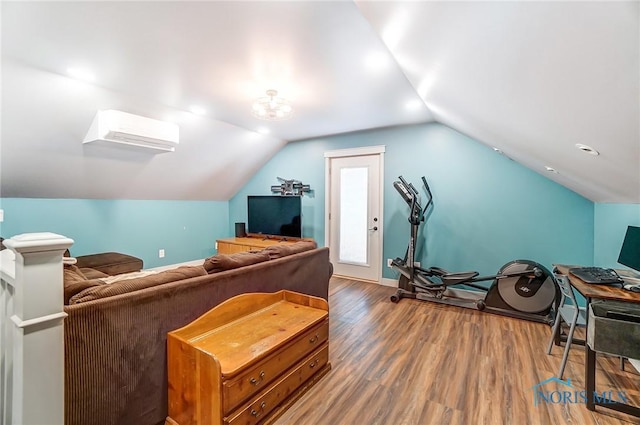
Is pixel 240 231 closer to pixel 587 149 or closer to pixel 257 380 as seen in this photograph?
pixel 257 380

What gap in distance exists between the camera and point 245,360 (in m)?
1.45

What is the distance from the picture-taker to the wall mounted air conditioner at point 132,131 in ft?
9.89

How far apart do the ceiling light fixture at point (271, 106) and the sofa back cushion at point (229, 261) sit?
151 centimetres

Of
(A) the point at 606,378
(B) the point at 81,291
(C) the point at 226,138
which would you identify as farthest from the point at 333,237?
(B) the point at 81,291

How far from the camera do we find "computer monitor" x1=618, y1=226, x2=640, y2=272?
6.85 feet

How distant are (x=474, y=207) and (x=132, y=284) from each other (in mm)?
3830

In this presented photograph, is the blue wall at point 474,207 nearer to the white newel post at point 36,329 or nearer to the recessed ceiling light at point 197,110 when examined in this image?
the recessed ceiling light at point 197,110

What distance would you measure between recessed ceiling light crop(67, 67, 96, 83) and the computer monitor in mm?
4732

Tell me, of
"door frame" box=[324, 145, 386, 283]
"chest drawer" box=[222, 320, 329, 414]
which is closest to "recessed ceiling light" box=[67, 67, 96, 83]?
"chest drawer" box=[222, 320, 329, 414]

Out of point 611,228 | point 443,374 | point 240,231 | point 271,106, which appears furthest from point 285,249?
point 240,231

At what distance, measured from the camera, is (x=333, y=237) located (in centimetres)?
488

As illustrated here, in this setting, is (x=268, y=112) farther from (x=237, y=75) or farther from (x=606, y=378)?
(x=606, y=378)

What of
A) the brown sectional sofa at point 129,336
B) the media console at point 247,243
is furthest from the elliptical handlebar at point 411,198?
the brown sectional sofa at point 129,336

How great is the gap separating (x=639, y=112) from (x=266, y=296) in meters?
2.24
